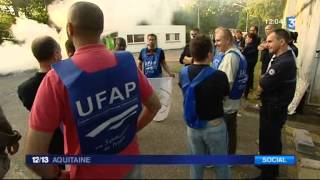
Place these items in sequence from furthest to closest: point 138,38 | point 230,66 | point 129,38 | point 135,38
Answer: point 138,38 → point 135,38 → point 129,38 → point 230,66

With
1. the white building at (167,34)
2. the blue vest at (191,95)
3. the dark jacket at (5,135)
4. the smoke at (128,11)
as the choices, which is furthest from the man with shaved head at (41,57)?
the white building at (167,34)

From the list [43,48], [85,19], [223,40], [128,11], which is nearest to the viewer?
[85,19]

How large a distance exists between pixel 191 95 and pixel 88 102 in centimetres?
141

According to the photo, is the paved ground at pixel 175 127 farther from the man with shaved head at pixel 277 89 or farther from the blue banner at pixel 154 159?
the man with shaved head at pixel 277 89

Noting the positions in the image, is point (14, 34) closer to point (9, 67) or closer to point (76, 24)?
point (9, 67)

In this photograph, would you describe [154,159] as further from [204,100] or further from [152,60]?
[152,60]

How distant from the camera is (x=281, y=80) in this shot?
3430 millimetres

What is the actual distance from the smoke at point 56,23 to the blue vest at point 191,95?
276 cm

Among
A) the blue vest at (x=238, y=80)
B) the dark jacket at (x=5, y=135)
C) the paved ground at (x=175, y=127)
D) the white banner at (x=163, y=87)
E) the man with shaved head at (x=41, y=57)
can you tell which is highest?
the man with shaved head at (x=41, y=57)

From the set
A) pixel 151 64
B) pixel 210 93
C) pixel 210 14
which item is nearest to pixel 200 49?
pixel 210 93

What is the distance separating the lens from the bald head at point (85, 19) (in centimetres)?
147

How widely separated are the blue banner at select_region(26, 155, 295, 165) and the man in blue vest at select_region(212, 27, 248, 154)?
2250mm

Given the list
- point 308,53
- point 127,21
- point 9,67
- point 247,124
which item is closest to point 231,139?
point 247,124

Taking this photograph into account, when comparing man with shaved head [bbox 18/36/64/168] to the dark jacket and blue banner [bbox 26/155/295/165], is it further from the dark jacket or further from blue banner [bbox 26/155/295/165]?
blue banner [bbox 26/155/295/165]
